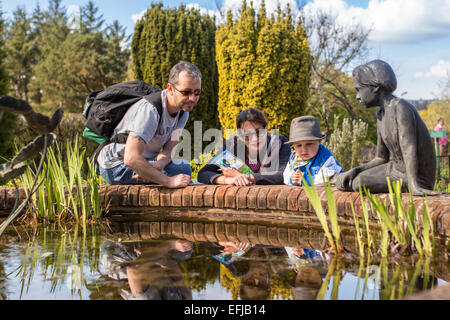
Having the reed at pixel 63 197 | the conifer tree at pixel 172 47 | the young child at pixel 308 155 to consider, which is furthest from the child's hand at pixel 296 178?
the conifer tree at pixel 172 47

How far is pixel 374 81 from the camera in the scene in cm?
230

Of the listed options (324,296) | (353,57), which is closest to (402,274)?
(324,296)

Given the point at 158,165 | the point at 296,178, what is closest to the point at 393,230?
the point at 296,178

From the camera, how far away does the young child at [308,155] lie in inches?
117

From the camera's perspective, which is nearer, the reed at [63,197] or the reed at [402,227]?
the reed at [402,227]

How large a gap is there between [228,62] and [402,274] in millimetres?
7924

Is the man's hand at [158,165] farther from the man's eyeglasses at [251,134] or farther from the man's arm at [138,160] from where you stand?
the man's eyeglasses at [251,134]

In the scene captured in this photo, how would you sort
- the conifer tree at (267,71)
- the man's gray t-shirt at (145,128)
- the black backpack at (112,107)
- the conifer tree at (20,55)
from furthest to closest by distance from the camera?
the conifer tree at (20,55) → the conifer tree at (267,71) → the black backpack at (112,107) → the man's gray t-shirt at (145,128)

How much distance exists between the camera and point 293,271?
1.53 m

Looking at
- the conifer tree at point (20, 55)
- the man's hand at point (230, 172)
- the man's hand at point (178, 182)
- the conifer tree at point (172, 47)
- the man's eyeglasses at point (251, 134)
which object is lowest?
the man's hand at point (178, 182)

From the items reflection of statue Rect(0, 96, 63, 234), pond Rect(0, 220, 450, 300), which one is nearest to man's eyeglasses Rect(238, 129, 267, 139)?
pond Rect(0, 220, 450, 300)

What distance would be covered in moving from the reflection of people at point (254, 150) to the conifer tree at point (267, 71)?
4.81 metres

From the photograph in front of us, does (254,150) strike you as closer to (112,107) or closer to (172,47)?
(112,107)
